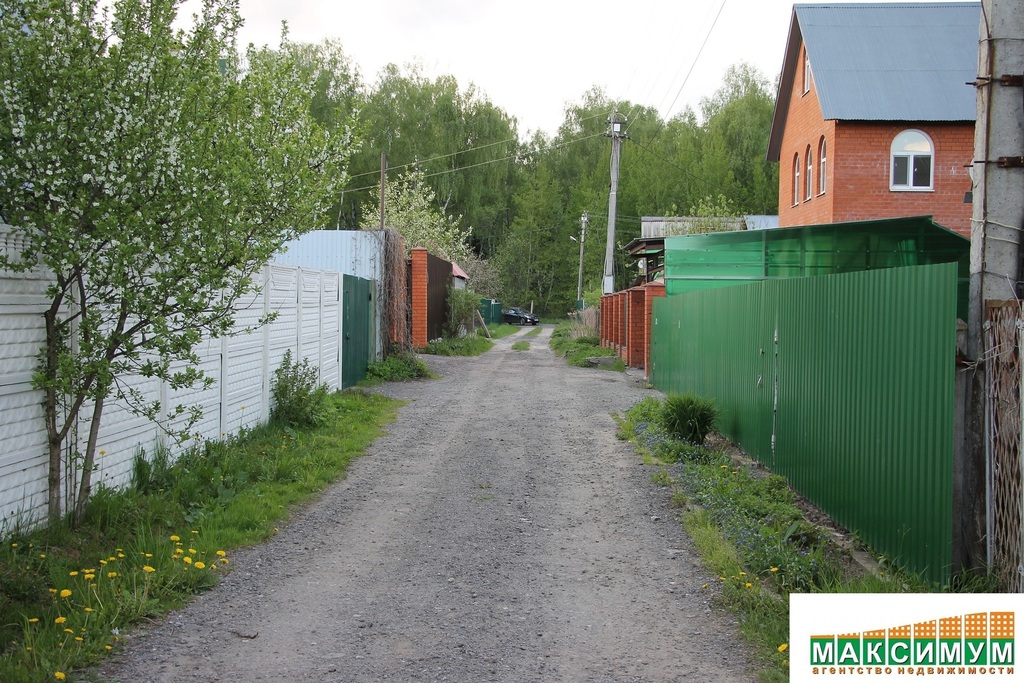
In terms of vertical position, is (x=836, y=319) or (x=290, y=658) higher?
(x=836, y=319)

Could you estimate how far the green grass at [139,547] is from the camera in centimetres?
457

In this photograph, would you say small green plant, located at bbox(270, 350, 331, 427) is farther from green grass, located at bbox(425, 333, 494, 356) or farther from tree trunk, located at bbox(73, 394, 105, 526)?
green grass, located at bbox(425, 333, 494, 356)

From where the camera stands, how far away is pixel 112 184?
5871 mm

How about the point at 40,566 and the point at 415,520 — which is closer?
the point at 40,566

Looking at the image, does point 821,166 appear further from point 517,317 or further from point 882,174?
point 517,317

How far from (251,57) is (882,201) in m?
16.4

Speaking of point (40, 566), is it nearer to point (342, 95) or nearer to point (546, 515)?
point (546, 515)

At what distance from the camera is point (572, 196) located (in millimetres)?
73625

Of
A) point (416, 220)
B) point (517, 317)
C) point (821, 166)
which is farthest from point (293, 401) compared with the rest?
point (517, 317)

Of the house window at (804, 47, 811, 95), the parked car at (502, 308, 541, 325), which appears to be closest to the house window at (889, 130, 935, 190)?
the house window at (804, 47, 811, 95)

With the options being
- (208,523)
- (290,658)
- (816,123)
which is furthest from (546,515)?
(816,123)

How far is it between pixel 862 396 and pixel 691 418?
15.2ft

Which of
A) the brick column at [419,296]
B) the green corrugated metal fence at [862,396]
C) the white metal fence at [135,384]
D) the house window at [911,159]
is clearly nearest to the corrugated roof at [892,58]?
the house window at [911,159]

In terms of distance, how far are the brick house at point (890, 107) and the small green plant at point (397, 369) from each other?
10334mm
